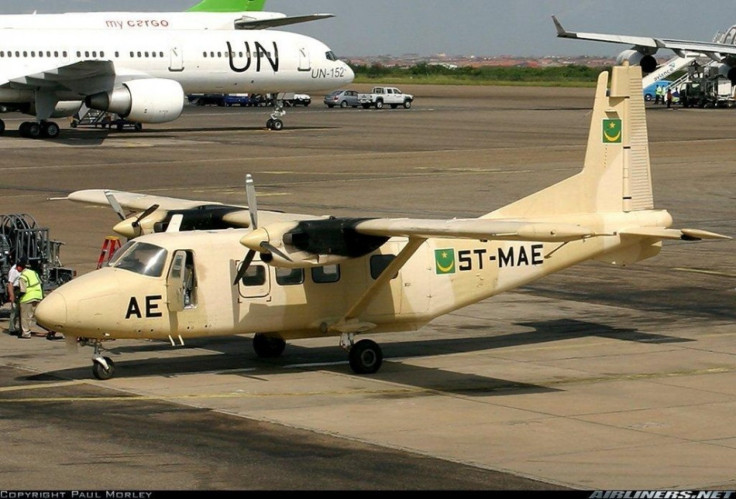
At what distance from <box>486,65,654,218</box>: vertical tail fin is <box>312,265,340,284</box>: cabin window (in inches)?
155

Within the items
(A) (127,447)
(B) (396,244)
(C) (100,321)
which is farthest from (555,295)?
(A) (127,447)

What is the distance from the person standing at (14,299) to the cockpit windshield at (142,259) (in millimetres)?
4450

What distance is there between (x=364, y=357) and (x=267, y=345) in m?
2.20

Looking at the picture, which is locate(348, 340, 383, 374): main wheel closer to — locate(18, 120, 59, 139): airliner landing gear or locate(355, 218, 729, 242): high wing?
locate(355, 218, 729, 242): high wing

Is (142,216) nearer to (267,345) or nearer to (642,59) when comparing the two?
(267,345)

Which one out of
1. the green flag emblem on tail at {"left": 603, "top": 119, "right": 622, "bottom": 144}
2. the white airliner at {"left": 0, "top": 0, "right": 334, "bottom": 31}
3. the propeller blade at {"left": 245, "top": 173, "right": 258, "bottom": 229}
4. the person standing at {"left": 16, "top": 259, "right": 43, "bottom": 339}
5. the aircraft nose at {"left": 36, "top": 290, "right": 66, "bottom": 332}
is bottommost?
the person standing at {"left": 16, "top": 259, "right": 43, "bottom": 339}

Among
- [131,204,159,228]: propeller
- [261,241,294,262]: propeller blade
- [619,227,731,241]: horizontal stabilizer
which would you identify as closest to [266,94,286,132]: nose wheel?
[131,204,159,228]: propeller

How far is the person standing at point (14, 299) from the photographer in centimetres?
2470

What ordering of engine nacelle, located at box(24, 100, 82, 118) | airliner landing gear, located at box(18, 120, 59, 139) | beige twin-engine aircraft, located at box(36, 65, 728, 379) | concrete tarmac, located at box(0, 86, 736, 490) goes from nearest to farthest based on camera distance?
1. concrete tarmac, located at box(0, 86, 736, 490)
2. beige twin-engine aircraft, located at box(36, 65, 728, 379)
3. airliner landing gear, located at box(18, 120, 59, 139)
4. engine nacelle, located at box(24, 100, 82, 118)

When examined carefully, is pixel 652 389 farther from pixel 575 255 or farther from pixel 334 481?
pixel 334 481

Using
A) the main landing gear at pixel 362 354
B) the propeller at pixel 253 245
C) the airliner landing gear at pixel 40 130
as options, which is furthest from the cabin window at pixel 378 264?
the airliner landing gear at pixel 40 130

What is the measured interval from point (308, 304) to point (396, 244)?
184cm

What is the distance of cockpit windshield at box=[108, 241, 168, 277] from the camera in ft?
67.8

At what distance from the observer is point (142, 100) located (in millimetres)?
66750
